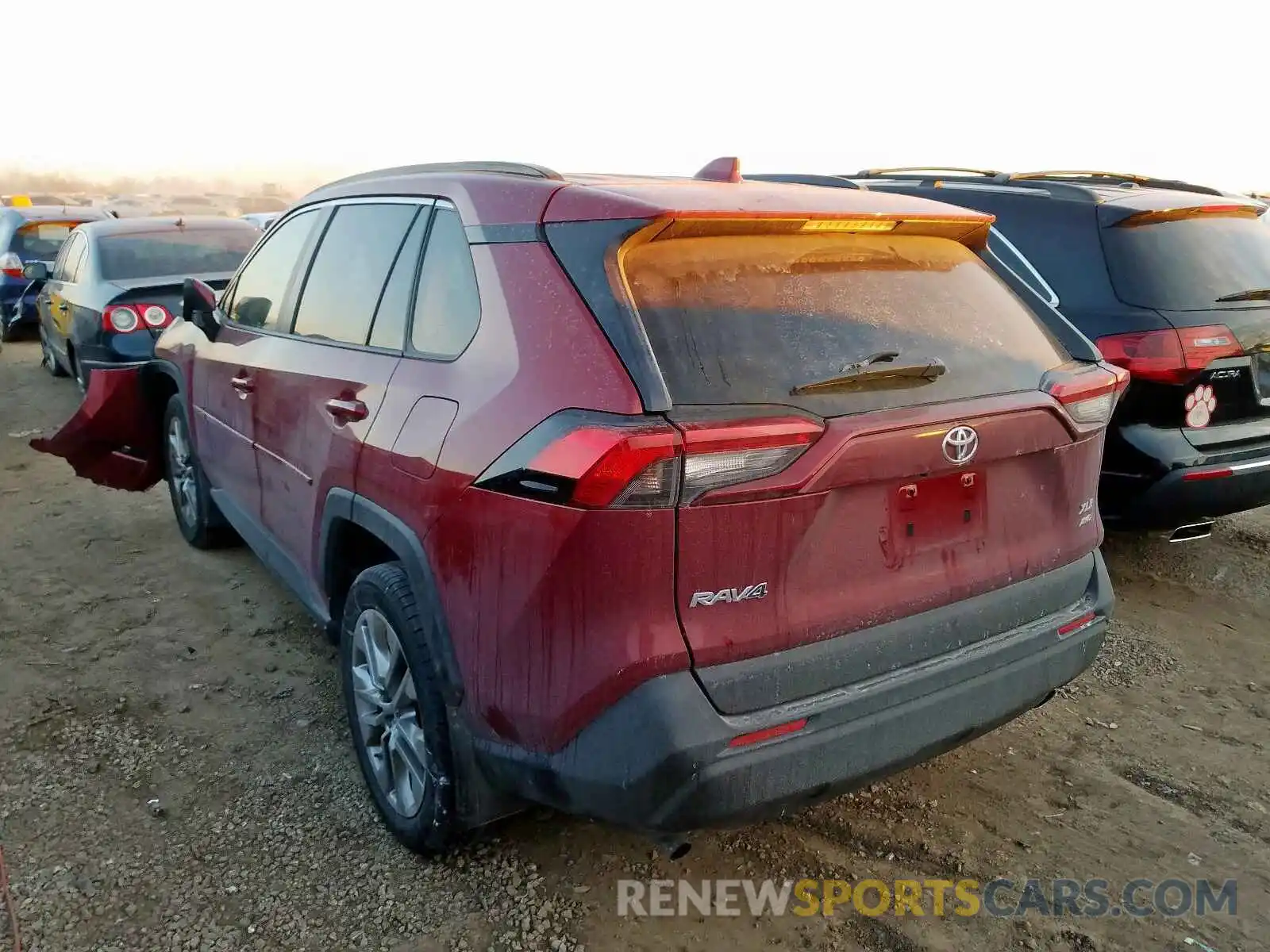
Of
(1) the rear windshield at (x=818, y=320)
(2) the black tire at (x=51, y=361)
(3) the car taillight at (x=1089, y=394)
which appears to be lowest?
(2) the black tire at (x=51, y=361)

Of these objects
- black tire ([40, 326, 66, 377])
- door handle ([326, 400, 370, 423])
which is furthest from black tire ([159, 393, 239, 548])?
black tire ([40, 326, 66, 377])

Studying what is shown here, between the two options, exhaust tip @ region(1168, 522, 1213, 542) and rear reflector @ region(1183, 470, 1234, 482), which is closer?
rear reflector @ region(1183, 470, 1234, 482)

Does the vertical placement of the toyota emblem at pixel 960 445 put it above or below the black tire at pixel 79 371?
above

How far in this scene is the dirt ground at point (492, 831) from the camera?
2.51 metres

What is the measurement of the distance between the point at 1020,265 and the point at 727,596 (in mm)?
3361

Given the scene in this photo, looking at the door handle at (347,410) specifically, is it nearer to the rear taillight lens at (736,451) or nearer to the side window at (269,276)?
the side window at (269,276)

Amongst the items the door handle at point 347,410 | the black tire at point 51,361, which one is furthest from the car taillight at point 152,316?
the door handle at point 347,410

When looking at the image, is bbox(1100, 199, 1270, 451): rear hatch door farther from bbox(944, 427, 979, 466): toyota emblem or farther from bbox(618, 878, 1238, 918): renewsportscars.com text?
bbox(944, 427, 979, 466): toyota emblem

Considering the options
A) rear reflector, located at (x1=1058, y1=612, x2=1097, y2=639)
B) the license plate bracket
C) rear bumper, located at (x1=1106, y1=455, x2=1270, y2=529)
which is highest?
the license plate bracket

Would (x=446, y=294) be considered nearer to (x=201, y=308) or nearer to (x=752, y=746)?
(x=752, y=746)

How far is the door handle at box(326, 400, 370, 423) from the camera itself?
2813 mm

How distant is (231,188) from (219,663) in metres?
76.9

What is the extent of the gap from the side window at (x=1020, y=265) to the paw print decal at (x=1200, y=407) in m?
0.71

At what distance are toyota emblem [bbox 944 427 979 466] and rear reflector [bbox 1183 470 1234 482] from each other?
227 centimetres
